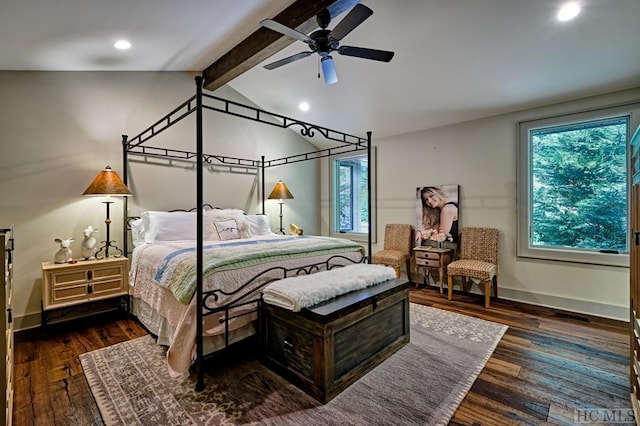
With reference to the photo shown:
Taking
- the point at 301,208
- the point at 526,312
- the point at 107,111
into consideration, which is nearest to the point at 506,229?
the point at 526,312

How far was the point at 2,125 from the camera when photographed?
304 centimetres

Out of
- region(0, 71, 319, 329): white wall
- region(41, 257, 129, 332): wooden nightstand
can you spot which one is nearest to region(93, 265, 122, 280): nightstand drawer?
region(41, 257, 129, 332): wooden nightstand

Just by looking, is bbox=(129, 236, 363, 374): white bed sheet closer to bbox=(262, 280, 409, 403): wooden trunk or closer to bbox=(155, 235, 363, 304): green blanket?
bbox=(155, 235, 363, 304): green blanket

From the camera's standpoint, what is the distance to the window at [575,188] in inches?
134

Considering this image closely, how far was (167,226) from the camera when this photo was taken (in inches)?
143

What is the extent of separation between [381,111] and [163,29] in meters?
2.94

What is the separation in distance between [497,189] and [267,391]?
3.80 meters

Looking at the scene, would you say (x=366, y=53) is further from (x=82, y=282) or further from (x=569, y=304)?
(x=569, y=304)

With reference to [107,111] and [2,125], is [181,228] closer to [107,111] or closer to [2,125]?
[107,111]

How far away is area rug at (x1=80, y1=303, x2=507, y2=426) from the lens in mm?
1831

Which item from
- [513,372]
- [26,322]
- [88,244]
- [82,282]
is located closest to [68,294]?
[82,282]

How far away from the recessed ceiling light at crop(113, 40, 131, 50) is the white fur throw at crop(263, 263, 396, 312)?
2.74 m

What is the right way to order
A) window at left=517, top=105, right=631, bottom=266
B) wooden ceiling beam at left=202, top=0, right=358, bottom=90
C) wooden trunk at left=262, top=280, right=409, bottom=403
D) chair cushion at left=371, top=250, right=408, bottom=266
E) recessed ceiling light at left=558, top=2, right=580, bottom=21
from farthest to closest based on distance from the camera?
chair cushion at left=371, top=250, right=408, bottom=266, window at left=517, top=105, right=631, bottom=266, wooden ceiling beam at left=202, top=0, right=358, bottom=90, recessed ceiling light at left=558, top=2, right=580, bottom=21, wooden trunk at left=262, top=280, right=409, bottom=403

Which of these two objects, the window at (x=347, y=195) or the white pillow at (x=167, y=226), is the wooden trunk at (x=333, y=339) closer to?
the white pillow at (x=167, y=226)
